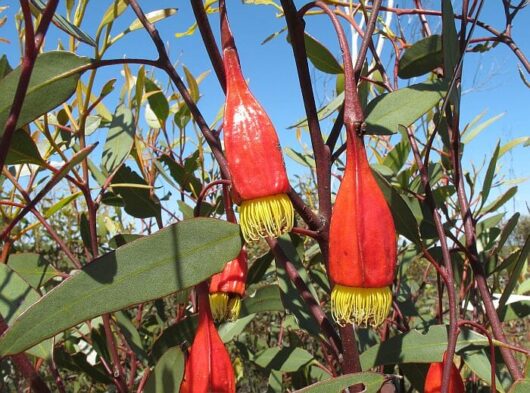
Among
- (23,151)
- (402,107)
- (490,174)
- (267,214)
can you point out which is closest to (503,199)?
(490,174)

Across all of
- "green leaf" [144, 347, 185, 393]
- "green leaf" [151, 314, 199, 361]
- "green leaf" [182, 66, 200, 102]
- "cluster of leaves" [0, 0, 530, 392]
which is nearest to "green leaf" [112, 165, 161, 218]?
"cluster of leaves" [0, 0, 530, 392]

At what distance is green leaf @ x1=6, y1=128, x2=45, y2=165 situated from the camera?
71 cm

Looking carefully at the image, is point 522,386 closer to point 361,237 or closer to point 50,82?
point 361,237

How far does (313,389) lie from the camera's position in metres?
0.54

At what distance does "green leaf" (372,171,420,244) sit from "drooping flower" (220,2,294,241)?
149mm

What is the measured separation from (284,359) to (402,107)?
579 millimetres

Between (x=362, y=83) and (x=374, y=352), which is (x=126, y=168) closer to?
(x=362, y=83)

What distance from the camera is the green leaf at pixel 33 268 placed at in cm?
97

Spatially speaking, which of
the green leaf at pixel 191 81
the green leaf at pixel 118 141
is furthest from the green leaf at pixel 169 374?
the green leaf at pixel 191 81

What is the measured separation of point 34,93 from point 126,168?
502 mm

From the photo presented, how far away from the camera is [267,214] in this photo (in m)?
0.52

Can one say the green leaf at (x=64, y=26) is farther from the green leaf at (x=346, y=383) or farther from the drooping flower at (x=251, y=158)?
the green leaf at (x=346, y=383)

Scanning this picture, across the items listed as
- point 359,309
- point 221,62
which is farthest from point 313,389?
point 221,62

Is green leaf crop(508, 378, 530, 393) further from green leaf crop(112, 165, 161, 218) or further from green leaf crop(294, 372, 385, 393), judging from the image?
green leaf crop(112, 165, 161, 218)
